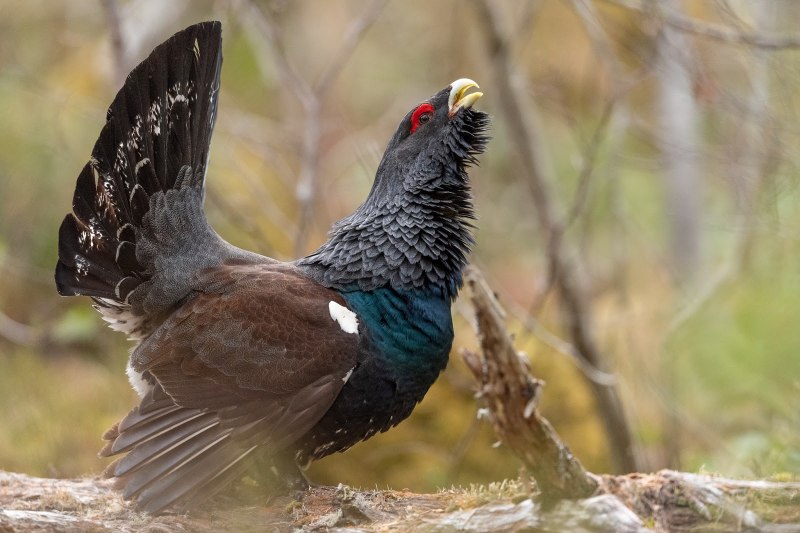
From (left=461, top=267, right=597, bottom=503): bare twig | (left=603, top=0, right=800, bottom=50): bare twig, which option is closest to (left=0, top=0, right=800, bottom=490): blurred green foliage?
(left=603, top=0, right=800, bottom=50): bare twig

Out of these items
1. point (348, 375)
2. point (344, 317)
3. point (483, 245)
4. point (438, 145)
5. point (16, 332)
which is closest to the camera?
point (348, 375)

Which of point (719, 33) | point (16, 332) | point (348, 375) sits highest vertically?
point (16, 332)

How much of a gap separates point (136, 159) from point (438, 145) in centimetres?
158

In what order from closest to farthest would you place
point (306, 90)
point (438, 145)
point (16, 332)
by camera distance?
point (438, 145) < point (306, 90) < point (16, 332)

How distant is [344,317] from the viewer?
4516 mm

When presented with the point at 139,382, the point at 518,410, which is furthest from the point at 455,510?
the point at 139,382

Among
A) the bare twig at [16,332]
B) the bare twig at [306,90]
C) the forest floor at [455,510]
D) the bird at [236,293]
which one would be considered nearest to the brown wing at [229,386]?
the bird at [236,293]

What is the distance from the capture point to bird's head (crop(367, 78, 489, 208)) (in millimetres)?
4938

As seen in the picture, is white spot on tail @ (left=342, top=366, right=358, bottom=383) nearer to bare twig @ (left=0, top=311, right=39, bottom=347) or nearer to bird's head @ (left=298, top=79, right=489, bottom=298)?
bird's head @ (left=298, top=79, right=489, bottom=298)

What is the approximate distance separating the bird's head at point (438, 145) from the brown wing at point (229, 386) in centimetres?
77

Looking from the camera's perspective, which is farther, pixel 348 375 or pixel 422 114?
pixel 422 114

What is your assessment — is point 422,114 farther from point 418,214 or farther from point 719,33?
point 719,33

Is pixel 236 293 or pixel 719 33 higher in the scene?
pixel 719 33

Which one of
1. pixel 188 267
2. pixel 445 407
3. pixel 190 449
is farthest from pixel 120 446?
pixel 445 407
